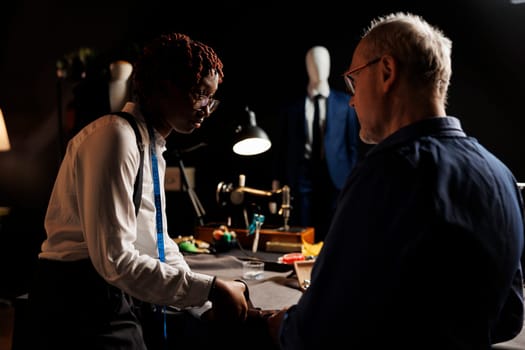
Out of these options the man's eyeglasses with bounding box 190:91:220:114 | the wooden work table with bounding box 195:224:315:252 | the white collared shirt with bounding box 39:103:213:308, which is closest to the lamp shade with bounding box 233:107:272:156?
the wooden work table with bounding box 195:224:315:252

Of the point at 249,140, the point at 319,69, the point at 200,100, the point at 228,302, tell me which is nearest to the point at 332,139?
the point at 319,69

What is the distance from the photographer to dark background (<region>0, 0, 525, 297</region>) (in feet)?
11.4

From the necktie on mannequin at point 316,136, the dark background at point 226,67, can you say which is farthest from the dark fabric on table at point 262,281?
the dark background at point 226,67

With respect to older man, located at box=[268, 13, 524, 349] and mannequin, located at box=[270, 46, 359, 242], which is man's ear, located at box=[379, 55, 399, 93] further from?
mannequin, located at box=[270, 46, 359, 242]

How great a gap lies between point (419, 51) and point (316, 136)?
2799 mm

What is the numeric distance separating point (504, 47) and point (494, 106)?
1.52ft

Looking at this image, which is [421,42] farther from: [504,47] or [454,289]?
[504,47]

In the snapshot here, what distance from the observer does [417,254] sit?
79 centimetres

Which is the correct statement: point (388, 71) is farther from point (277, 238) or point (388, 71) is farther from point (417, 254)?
point (277, 238)

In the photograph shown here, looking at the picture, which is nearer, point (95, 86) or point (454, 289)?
point (454, 289)

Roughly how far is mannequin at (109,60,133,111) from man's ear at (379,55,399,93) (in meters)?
3.26

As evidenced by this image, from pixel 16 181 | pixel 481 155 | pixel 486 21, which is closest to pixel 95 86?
pixel 16 181

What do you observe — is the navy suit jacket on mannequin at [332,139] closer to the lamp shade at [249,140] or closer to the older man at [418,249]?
the lamp shade at [249,140]

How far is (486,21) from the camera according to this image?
3488 millimetres
